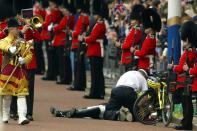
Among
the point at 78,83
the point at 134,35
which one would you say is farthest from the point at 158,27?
the point at 78,83

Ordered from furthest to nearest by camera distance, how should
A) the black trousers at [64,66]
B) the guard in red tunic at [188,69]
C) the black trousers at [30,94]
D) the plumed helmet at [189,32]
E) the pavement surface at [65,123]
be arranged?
the black trousers at [64,66] → the black trousers at [30,94] → the plumed helmet at [189,32] → the guard in red tunic at [188,69] → the pavement surface at [65,123]

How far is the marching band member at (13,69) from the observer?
1684 centimetres

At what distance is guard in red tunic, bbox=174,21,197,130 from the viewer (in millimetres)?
16938

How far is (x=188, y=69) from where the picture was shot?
17.1m

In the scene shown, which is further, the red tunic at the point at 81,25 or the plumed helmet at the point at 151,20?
the red tunic at the point at 81,25

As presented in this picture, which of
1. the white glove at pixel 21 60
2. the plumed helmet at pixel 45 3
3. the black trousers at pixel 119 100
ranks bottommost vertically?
the black trousers at pixel 119 100

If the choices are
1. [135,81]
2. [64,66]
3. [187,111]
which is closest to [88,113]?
[135,81]

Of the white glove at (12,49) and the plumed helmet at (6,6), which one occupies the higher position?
the plumed helmet at (6,6)

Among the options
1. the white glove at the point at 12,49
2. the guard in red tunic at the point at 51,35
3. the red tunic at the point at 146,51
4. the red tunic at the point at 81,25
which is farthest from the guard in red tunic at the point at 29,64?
the guard in red tunic at the point at 51,35

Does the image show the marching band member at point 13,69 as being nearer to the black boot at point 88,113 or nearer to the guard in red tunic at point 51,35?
the black boot at point 88,113

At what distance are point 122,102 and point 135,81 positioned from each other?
1.38 feet

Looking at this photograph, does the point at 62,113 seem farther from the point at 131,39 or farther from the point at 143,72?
the point at 131,39

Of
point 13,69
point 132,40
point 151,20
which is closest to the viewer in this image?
point 13,69

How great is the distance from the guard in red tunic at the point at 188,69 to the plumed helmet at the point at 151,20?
5.08 ft
